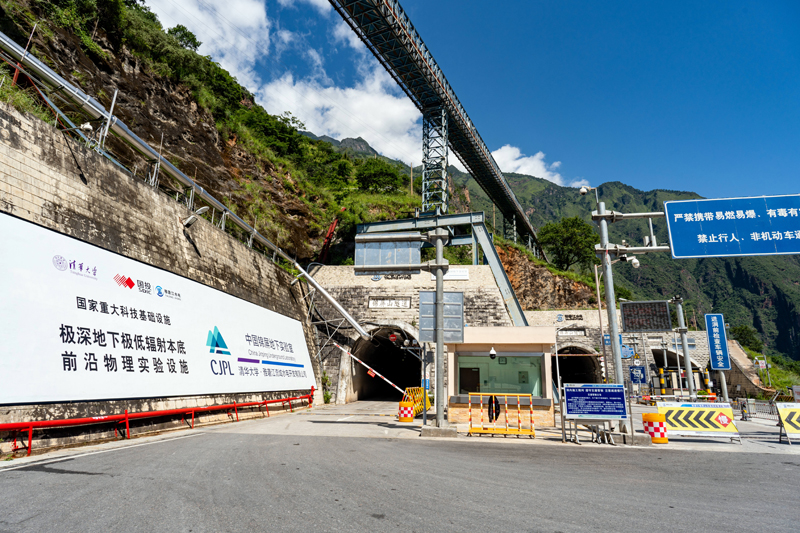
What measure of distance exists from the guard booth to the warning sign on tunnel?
369 centimetres

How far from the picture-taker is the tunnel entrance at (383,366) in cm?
2703

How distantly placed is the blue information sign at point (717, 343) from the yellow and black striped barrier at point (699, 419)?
32.9 feet

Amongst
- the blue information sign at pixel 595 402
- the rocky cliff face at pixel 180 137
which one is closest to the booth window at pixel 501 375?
the blue information sign at pixel 595 402

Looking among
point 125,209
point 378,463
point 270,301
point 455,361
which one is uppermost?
point 125,209

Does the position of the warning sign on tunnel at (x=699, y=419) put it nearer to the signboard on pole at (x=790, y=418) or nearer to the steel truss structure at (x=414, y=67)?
the signboard on pole at (x=790, y=418)

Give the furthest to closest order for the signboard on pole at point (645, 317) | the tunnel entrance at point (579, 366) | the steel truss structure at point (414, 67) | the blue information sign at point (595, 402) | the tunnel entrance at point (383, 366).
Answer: the tunnel entrance at point (579, 366)
the tunnel entrance at point (383, 366)
the steel truss structure at point (414, 67)
the signboard on pole at point (645, 317)
the blue information sign at point (595, 402)

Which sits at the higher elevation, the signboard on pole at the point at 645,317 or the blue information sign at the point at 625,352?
the signboard on pole at the point at 645,317

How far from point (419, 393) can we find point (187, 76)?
982 inches

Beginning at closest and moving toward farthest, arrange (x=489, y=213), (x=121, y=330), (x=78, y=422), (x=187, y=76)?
(x=78, y=422) < (x=121, y=330) < (x=187, y=76) < (x=489, y=213)

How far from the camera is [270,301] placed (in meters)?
20.8

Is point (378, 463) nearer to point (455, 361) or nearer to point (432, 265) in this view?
point (432, 265)

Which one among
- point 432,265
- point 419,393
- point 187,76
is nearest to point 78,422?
point 432,265

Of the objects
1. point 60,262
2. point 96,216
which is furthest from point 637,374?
point 60,262

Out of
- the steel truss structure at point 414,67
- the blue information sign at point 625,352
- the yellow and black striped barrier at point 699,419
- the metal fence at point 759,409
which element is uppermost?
the steel truss structure at point 414,67
